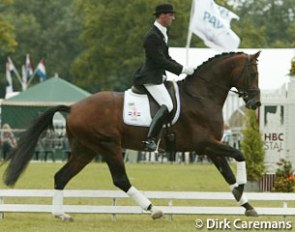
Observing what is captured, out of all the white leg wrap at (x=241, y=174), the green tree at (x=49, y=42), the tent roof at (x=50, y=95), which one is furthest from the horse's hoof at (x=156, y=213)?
the green tree at (x=49, y=42)

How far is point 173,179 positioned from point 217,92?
493 inches

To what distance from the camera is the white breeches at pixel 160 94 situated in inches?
501

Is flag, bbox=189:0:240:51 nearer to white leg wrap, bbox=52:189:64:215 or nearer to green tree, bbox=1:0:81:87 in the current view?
white leg wrap, bbox=52:189:64:215

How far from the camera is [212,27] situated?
30.1m

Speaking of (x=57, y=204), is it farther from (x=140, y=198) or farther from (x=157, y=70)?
(x=157, y=70)

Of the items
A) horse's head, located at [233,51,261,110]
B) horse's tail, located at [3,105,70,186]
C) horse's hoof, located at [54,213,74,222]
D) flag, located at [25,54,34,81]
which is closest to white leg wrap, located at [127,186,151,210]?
horse's hoof, located at [54,213,74,222]

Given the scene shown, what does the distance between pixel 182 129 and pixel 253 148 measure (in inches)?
321

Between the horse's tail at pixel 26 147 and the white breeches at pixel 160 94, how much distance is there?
1199mm

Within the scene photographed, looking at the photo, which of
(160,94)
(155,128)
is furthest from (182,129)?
(160,94)

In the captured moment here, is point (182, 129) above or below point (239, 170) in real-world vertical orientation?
above

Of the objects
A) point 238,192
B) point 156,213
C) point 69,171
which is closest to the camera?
point 156,213

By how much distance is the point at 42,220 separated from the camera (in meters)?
12.8

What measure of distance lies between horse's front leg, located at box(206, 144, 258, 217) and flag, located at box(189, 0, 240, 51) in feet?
56.0

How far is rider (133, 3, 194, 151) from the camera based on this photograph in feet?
41.5
